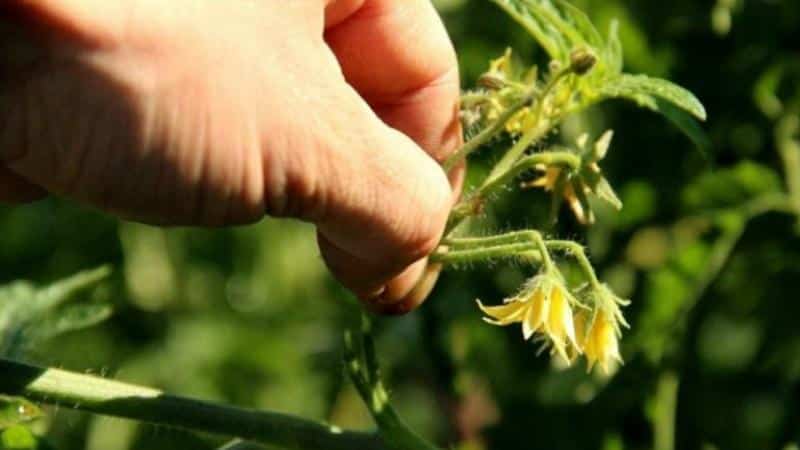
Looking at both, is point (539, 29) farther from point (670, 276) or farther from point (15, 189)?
point (670, 276)

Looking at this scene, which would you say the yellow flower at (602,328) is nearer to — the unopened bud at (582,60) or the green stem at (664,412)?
the unopened bud at (582,60)

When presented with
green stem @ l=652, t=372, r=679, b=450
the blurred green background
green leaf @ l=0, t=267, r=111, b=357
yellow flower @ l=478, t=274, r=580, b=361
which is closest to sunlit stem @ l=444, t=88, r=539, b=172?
yellow flower @ l=478, t=274, r=580, b=361

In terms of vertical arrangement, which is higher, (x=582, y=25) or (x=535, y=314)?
(x=582, y=25)

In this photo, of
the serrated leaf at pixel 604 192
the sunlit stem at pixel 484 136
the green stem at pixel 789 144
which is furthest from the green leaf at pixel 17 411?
the green stem at pixel 789 144

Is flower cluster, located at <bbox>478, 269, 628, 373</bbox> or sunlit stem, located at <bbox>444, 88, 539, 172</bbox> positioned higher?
sunlit stem, located at <bbox>444, 88, 539, 172</bbox>

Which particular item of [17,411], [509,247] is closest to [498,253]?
[509,247]

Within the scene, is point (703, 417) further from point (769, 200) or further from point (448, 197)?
point (448, 197)

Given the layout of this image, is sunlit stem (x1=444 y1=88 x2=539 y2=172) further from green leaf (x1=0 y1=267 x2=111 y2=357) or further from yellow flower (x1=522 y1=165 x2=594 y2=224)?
green leaf (x1=0 y1=267 x2=111 y2=357)

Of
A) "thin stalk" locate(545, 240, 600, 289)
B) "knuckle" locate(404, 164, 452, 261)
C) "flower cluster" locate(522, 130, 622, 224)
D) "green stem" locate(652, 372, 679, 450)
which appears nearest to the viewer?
"knuckle" locate(404, 164, 452, 261)

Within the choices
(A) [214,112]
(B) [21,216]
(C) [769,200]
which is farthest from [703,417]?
(B) [21,216]
